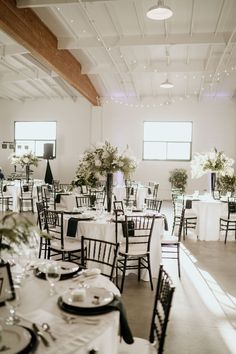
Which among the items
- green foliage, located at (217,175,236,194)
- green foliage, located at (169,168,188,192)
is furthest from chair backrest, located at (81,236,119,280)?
green foliage, located at (169,168,188,192)

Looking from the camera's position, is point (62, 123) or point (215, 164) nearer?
point (215, 164)

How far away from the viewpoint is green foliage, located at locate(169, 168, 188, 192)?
13664 mm

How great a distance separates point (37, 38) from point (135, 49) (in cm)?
299

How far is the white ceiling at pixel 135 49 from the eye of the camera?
6984mm

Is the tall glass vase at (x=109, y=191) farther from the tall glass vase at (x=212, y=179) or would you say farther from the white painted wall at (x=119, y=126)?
the white painted wall at (x=119, y=126)

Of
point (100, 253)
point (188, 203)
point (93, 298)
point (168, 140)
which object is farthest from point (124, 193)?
point (93, 298)

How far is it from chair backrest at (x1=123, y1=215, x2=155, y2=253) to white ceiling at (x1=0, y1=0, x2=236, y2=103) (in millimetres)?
3518

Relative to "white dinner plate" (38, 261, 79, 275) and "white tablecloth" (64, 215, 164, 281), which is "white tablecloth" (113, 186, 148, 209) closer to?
"white tablecloth" (64, 215, 164, 281)

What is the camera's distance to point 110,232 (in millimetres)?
4848

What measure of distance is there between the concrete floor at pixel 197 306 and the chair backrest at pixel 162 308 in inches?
31.1

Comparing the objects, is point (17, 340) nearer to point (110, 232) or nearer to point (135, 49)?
point (110, 232)

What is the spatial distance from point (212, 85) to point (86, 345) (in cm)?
1209

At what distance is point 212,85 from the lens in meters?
12.7

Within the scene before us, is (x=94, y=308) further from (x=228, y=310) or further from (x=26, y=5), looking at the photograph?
(x=26, y=5)
